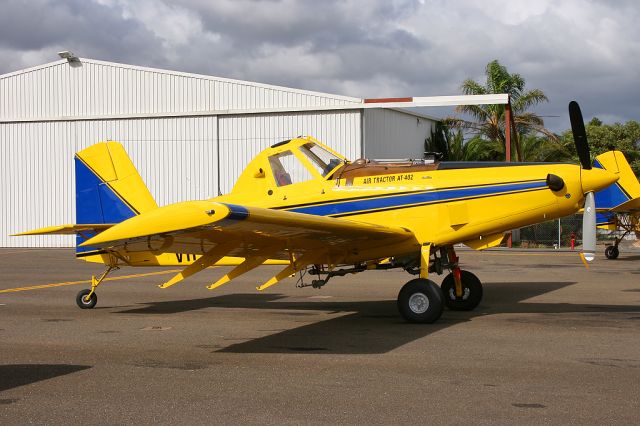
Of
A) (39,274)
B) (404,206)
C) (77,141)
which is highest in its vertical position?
(77,141)

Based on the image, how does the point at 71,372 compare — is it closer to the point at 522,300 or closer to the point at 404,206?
the point at 404,206

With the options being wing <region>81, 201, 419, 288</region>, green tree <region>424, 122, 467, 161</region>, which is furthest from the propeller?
green tree <region>424, 122, 467, 161</region>

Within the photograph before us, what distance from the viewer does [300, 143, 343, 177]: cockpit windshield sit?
37.5ft

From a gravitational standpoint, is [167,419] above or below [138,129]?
below

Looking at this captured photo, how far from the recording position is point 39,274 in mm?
20484

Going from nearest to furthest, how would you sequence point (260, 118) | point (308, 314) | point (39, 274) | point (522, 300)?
point (308, 314)
point (522, 300)
point (39, 274)
point (260, 118)

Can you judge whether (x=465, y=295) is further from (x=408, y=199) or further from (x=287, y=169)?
(x=287, y=169)

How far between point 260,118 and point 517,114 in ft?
53.6

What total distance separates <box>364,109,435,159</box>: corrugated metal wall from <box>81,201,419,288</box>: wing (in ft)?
81.1

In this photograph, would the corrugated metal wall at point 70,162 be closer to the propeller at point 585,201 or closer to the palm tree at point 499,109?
the palm tree at point 499,109

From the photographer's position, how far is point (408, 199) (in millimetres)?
10766

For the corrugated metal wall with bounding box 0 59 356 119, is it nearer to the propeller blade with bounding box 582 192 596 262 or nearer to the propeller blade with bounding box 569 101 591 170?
the propeller blade with bounding box 569 101 591 170

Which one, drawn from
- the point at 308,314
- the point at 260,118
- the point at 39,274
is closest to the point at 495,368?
the point at 308,314

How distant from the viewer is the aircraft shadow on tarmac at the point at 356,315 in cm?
889
